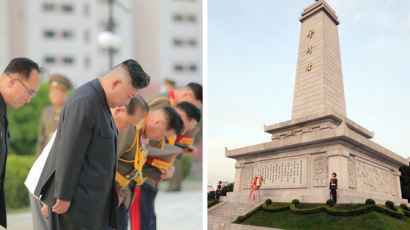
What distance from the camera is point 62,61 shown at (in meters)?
14.9

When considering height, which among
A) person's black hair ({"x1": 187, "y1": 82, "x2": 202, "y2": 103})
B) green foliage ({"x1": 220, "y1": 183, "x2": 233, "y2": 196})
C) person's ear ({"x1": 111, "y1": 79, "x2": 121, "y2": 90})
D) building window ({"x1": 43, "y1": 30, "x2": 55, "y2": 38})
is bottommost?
green foliage ({"x1": 220, "y1": 183, "x2": 233, "y2": 196})

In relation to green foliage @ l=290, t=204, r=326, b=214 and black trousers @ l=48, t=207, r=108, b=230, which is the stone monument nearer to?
green foliage @ l=290, t=204, r=326, b=214

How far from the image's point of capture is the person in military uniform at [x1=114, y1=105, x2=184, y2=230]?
1.97 metres

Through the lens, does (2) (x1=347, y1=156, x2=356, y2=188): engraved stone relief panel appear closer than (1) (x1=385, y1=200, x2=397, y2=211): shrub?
No

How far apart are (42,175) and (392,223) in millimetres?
3284

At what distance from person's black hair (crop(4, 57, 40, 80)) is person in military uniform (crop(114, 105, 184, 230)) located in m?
0.57

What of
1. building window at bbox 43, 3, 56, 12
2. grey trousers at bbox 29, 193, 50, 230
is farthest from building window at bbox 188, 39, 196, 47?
→ grey trousers at bbox 29, 193, 50, 230

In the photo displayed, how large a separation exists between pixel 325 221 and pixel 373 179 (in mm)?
1064

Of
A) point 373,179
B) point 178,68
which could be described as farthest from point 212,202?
point 178,68

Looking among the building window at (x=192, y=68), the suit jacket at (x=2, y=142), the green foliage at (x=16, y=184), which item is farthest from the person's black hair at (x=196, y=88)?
the building window at (x=192, y=68)

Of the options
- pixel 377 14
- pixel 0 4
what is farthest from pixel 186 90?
pixel 0 4

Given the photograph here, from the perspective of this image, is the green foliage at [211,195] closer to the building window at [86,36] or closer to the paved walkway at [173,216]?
the paved walkway at [173,216]

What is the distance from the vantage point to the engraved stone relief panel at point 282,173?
4.60 meters

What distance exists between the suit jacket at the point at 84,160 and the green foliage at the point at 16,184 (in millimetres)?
3250
